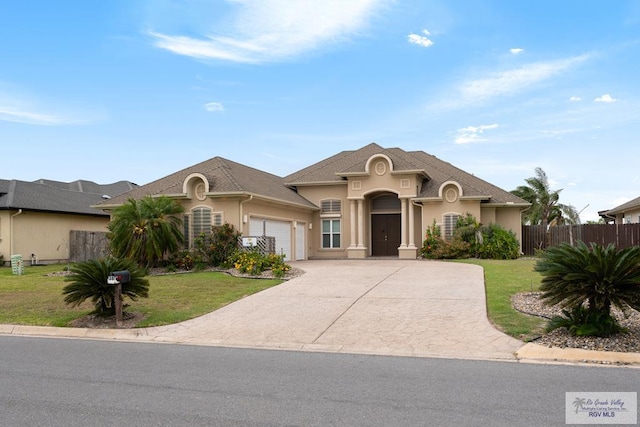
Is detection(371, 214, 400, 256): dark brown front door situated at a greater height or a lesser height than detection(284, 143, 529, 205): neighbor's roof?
lesser

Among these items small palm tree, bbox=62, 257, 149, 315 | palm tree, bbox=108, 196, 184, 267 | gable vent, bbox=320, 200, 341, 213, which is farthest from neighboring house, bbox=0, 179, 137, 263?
small palm tree, bbox=62, 257, 149, 315

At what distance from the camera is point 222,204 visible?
22656 millimetres

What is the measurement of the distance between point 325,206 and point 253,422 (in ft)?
80.2

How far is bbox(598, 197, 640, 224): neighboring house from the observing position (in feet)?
96.9

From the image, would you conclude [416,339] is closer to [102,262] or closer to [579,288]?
[579,288]

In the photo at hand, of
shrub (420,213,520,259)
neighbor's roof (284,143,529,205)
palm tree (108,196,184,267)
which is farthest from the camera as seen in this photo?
neighbor's roof (284,143,529,205)

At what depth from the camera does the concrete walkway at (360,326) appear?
8.84 metres

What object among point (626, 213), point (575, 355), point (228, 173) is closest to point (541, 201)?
point (626, 213)

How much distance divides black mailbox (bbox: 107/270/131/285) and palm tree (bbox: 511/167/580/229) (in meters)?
32.8

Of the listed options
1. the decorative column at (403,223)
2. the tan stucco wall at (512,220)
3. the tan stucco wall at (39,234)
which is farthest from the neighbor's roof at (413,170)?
the tan stucco wall at (39,234)

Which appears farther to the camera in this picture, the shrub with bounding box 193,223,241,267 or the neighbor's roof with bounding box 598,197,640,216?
the neighbor's roof with bounding box 598,197,640,216

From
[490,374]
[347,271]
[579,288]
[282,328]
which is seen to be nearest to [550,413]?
[490,374]

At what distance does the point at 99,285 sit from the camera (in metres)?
11.2

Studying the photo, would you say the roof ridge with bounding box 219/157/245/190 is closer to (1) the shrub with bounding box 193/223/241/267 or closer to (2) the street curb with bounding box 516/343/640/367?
(1) the shrub with bounding box 193/223/241/267
